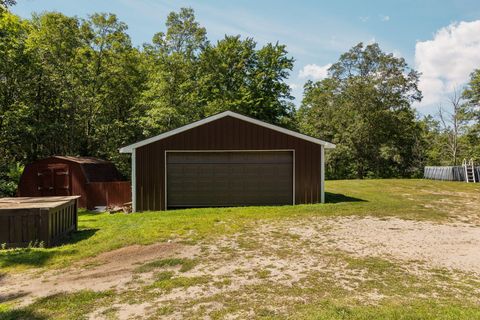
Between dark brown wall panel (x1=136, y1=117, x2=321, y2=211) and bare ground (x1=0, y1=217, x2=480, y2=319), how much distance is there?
4.48 metres

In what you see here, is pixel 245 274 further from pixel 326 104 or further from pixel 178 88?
pixel 326 104

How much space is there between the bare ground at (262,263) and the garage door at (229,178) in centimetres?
450

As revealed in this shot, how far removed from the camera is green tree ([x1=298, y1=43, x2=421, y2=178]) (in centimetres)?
3369

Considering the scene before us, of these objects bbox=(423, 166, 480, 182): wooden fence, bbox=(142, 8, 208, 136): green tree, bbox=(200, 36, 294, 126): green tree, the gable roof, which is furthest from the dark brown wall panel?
bbox=(423, 166, 480, 182): wooden fence

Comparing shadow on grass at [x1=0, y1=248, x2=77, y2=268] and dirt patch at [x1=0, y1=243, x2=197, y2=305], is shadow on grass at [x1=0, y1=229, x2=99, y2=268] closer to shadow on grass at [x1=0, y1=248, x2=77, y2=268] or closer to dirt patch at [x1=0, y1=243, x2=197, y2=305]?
shadow on grass at [x1=0, y1=248, x2=77, y2=268]

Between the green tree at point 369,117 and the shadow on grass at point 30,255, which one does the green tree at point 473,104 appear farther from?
the shadow on grass at point 30,255

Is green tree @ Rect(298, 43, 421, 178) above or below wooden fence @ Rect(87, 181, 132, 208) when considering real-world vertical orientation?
above

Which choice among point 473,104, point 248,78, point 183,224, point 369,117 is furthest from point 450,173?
point 183,224

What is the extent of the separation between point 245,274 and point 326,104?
112 feet

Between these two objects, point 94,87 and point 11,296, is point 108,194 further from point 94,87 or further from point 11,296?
point 94,87

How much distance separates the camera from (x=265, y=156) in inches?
524

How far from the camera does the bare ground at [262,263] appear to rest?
435cm

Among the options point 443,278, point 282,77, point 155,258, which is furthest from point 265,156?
point 282,77

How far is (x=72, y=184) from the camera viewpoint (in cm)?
1485
